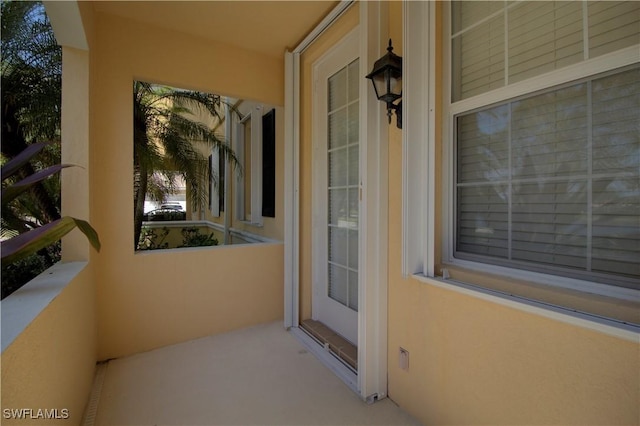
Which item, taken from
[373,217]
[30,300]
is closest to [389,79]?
[373,217]

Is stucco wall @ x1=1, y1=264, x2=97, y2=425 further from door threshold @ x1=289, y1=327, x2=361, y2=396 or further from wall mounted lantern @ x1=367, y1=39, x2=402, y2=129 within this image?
wall mounted lantern @ x1=367, y1=39, x2=402, y2=129

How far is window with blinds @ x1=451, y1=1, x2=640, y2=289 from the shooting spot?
129 centimetres

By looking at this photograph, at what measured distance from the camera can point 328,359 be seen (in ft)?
8.79

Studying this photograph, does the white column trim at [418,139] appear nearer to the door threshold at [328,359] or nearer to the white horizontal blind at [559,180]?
the white horizontal blind at [559,180]

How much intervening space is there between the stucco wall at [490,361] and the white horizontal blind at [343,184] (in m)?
0.71

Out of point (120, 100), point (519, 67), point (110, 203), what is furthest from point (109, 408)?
point (519, 67)

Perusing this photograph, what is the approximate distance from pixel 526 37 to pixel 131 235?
3244mm

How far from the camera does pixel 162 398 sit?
7.14 feet

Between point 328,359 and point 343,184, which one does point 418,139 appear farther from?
point 328,359

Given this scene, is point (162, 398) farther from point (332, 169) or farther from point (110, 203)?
point (332, 169)

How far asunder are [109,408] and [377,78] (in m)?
2.83

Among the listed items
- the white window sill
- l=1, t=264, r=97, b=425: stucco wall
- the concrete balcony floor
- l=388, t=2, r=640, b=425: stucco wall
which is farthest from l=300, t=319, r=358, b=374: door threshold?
l=1, t=264, r=97, b=425: stucco wall

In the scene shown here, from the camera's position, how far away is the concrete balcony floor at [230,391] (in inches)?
77.9

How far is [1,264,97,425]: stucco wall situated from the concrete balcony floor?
0.85 ft
